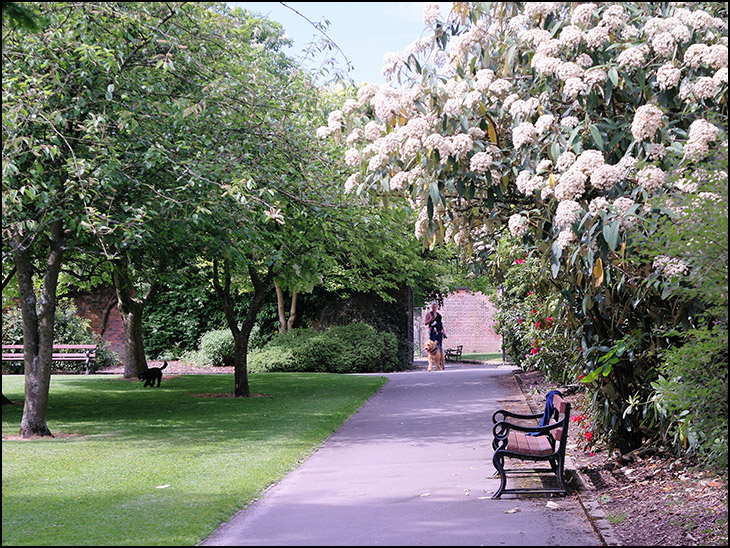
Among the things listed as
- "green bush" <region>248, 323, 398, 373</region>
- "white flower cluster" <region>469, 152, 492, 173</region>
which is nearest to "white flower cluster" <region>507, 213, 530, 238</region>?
"white flower cluster" <region>469, 152, 492, 173</region>

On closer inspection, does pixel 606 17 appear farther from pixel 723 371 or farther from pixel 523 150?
pixel 723 371

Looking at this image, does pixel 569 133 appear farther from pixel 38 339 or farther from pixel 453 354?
pixel 453 354

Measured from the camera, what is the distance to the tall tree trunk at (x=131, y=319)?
68.8 ft

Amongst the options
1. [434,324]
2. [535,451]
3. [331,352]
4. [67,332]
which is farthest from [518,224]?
[67,332]

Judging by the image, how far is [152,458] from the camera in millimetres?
9883

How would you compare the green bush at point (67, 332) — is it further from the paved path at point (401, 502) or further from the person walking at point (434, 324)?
the paved path at point (401, 502)

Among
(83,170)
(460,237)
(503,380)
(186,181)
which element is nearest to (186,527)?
(460,237)

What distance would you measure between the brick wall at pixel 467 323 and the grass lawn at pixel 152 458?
59.8 ft

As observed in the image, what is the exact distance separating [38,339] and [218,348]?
15.3 meters

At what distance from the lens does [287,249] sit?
16.1 m

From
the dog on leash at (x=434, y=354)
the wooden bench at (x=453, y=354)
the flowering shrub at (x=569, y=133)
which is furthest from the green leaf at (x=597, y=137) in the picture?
the wooden bench at (x=453, y=354)

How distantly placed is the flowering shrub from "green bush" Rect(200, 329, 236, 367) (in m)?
19.6

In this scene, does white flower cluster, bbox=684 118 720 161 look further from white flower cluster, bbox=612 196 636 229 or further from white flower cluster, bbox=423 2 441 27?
white flower cluster, bbox=423 2 441 27

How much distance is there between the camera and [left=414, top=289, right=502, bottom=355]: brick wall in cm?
3706
